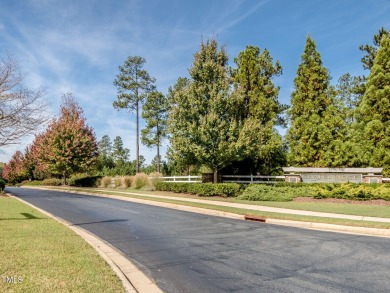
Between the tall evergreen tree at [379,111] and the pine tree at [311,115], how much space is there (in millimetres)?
2802

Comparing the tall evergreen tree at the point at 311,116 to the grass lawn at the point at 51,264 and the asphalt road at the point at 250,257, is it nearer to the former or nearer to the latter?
the asphalt road at the point at 250,257

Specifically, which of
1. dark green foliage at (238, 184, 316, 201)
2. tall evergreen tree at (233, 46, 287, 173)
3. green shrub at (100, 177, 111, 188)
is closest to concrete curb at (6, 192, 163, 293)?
dark green foliage at (238, 184, 316, 201)

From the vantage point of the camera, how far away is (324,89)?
99.3 feet

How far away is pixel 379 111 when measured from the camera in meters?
28.4

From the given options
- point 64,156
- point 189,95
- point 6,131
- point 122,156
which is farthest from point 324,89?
point 122,156

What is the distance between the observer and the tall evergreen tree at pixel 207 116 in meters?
24.3

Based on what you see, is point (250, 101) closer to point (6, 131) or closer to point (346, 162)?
point (346, 162)

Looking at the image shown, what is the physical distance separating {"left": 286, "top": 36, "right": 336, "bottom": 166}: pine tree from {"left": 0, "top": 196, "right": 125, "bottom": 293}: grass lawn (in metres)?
24.9

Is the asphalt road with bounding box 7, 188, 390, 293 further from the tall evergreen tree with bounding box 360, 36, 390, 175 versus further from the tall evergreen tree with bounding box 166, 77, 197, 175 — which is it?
the tall evergreen tree with bounding box 360, 36, 390, 175

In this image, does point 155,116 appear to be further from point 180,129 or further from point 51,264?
point 51,264

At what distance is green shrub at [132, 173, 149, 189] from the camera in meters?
32.8

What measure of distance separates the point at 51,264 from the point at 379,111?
30.0 metres

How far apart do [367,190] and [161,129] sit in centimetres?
3858

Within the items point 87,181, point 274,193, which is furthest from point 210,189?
point 87,181
